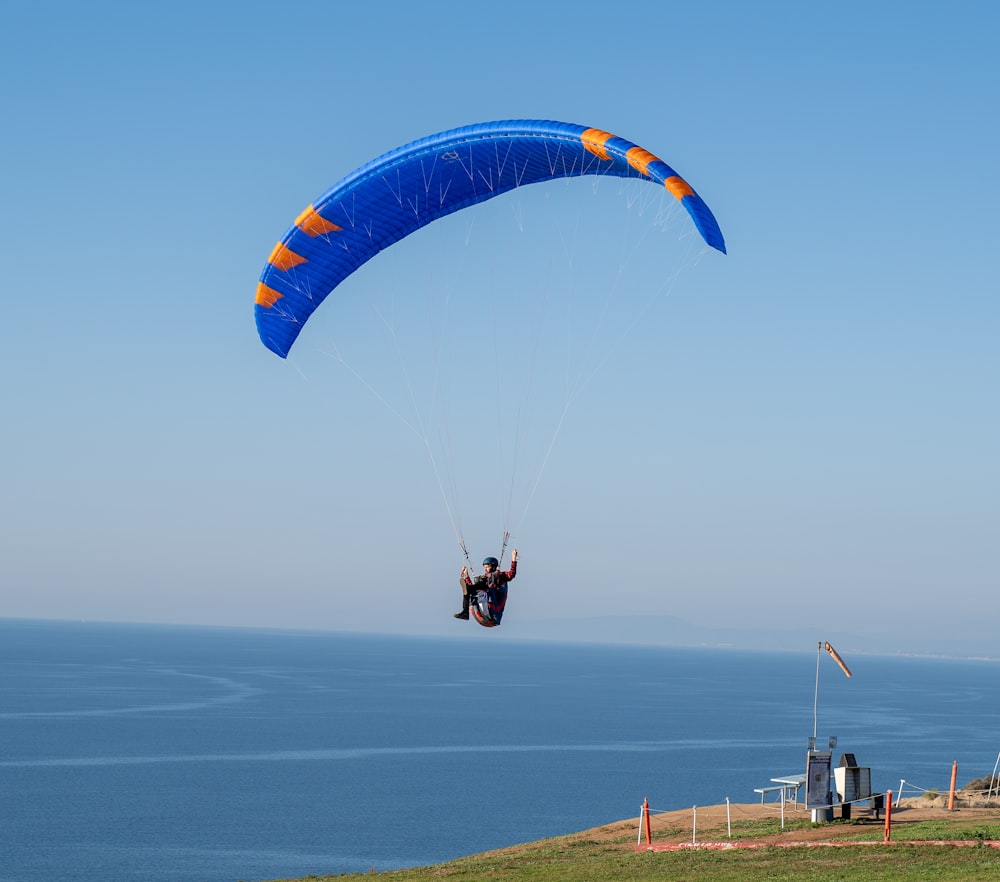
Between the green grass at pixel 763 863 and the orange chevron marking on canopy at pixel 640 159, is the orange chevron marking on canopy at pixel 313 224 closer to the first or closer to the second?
the orange chevron marking on canopy at pixel 640 159

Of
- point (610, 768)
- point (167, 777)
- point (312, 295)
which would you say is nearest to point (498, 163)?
point (312, 295)

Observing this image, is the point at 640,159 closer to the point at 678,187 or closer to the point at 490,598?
the point at 678,187

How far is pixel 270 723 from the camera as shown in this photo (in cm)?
12244

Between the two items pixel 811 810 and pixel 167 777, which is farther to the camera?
pixel 167 777

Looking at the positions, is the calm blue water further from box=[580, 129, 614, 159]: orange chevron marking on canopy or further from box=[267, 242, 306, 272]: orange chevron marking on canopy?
box=[580, 129, 614, 159]: orange chevron marking on canopy

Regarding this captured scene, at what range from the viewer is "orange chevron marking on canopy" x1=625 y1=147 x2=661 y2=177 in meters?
20.7

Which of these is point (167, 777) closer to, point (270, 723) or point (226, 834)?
point (226, 834)

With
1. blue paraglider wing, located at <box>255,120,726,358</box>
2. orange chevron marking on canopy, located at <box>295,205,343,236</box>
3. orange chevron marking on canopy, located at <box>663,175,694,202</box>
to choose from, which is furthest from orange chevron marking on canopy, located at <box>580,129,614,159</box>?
orange chevron marking on canopy, located at <box>295,205,343,236</box>

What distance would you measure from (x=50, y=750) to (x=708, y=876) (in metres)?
90.8

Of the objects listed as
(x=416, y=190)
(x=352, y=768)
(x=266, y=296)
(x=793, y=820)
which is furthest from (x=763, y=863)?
(x=352, y=768)

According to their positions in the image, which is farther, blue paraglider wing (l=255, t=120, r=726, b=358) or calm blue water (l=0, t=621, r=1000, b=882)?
calm blue water (l=0, t=621, r=1000, b=882)

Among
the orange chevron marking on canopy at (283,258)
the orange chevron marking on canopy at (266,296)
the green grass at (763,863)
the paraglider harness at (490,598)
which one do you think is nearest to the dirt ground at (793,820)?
the green grass at (763,863)

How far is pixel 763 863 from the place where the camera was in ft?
64.2

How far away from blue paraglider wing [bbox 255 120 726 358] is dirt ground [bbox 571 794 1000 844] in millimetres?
10750
